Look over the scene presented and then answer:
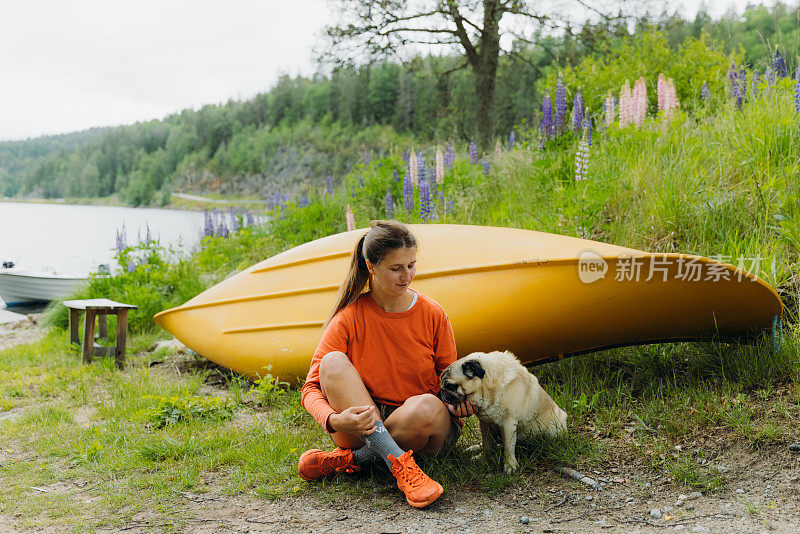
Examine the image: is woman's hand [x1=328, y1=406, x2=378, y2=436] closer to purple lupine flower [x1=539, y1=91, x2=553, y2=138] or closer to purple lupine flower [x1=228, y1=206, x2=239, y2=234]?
purple lupine flower [x1=539, y1=91, x2=553, y2=138]

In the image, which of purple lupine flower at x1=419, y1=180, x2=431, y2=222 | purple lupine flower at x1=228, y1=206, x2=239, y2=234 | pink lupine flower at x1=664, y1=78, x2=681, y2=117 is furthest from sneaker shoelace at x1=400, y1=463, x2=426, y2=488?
purple lupine flower at x1=228, y1=206, x2=239, y2=234

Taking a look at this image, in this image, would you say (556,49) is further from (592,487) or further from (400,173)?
(592,487)

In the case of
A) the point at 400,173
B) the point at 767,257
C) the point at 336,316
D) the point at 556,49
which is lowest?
the point at 336,316

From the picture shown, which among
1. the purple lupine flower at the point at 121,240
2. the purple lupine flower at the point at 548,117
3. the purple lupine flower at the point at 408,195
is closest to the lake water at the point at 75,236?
the purple lupine flower at the point at 121,240

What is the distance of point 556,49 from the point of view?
9.75 metres

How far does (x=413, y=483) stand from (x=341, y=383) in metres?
0.44

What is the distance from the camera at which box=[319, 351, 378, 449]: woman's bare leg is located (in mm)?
2131

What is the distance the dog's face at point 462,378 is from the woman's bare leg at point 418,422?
62mm

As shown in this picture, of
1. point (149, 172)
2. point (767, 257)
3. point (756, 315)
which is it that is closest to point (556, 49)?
point (767, 257)

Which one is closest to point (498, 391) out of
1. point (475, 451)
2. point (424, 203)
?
point (475, 451)

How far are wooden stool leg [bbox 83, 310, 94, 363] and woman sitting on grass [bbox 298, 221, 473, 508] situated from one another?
3.08 meters

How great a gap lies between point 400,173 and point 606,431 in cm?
A: 455

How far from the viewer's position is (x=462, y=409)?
225 cm

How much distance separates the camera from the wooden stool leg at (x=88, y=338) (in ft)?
15.1
